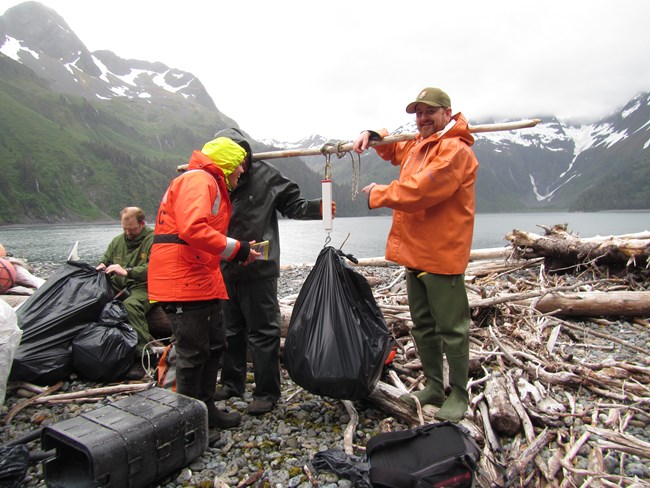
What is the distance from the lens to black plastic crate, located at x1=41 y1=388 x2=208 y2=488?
7.95 feet

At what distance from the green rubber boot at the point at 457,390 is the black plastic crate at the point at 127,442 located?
1885 mm

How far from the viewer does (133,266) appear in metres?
5.54

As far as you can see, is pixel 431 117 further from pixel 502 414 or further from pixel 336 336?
pixel 502 414

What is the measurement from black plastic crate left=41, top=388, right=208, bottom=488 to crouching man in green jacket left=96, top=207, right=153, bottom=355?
2.28m

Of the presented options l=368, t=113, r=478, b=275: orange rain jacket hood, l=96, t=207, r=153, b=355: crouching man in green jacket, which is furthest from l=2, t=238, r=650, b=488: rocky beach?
l=368, t=113, r=478, b=275: orange rain jacket hood

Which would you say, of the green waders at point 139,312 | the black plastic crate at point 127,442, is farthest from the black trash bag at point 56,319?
the black plastic crate at point 127,442

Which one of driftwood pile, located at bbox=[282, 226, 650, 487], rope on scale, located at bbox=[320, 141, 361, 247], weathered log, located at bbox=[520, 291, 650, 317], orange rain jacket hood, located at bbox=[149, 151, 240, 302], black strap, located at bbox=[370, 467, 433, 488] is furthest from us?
weathered log, located at bbox=[520, 291, 650, 317]

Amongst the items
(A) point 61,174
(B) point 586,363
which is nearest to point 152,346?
(B) point 586,363

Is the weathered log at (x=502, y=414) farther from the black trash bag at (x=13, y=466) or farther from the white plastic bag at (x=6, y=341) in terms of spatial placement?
the white plastic bag at (x=6, y=341)

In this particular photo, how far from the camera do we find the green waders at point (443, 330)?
3.21 m

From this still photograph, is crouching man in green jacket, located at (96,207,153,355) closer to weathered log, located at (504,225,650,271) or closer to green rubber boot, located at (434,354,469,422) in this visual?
green rubber boot, located at (434,354,469,422)

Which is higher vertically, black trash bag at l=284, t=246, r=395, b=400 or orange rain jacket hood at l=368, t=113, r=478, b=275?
orange rain jacket hood at l=368, t=113, r=478, b=275

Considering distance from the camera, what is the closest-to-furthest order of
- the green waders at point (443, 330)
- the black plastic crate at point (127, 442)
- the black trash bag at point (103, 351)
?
the black plastic crate at point (127, 442)
the green waders at point (443, 330)
the black trash bag at point (103, 351)

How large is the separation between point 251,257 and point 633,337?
16.8ft
